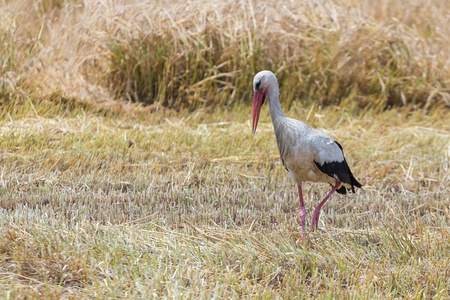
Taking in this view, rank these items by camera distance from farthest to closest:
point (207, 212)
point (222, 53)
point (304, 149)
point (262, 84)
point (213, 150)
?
point (222, 53) → point (213, 150) → point (207, 212) → point (262, 84) → point (304, 149)

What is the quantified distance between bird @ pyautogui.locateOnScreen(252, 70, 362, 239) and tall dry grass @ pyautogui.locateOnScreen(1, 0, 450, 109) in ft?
12.8

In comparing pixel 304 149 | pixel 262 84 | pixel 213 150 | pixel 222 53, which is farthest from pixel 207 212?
pixel 222 53

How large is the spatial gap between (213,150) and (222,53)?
2.44m

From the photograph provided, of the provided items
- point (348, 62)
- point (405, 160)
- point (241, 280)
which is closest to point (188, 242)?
point (241, 280)

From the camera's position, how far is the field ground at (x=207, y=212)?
319cm

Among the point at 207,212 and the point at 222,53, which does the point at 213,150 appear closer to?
the point at 207,212

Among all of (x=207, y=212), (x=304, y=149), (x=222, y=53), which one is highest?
(x=222, y=53)

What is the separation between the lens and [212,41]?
8.28 metres

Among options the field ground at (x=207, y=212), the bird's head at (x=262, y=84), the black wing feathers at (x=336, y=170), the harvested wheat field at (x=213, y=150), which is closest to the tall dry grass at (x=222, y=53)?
the harvested wheat field at (x=213, y=150)

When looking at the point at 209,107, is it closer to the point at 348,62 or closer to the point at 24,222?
the point at 348,62

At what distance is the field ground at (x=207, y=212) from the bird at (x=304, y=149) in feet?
1.37

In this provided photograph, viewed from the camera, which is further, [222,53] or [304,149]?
[222,53]

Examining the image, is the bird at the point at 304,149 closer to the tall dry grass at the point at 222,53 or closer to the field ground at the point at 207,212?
the field ground at the point at 207,212

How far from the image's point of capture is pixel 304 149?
391cm
